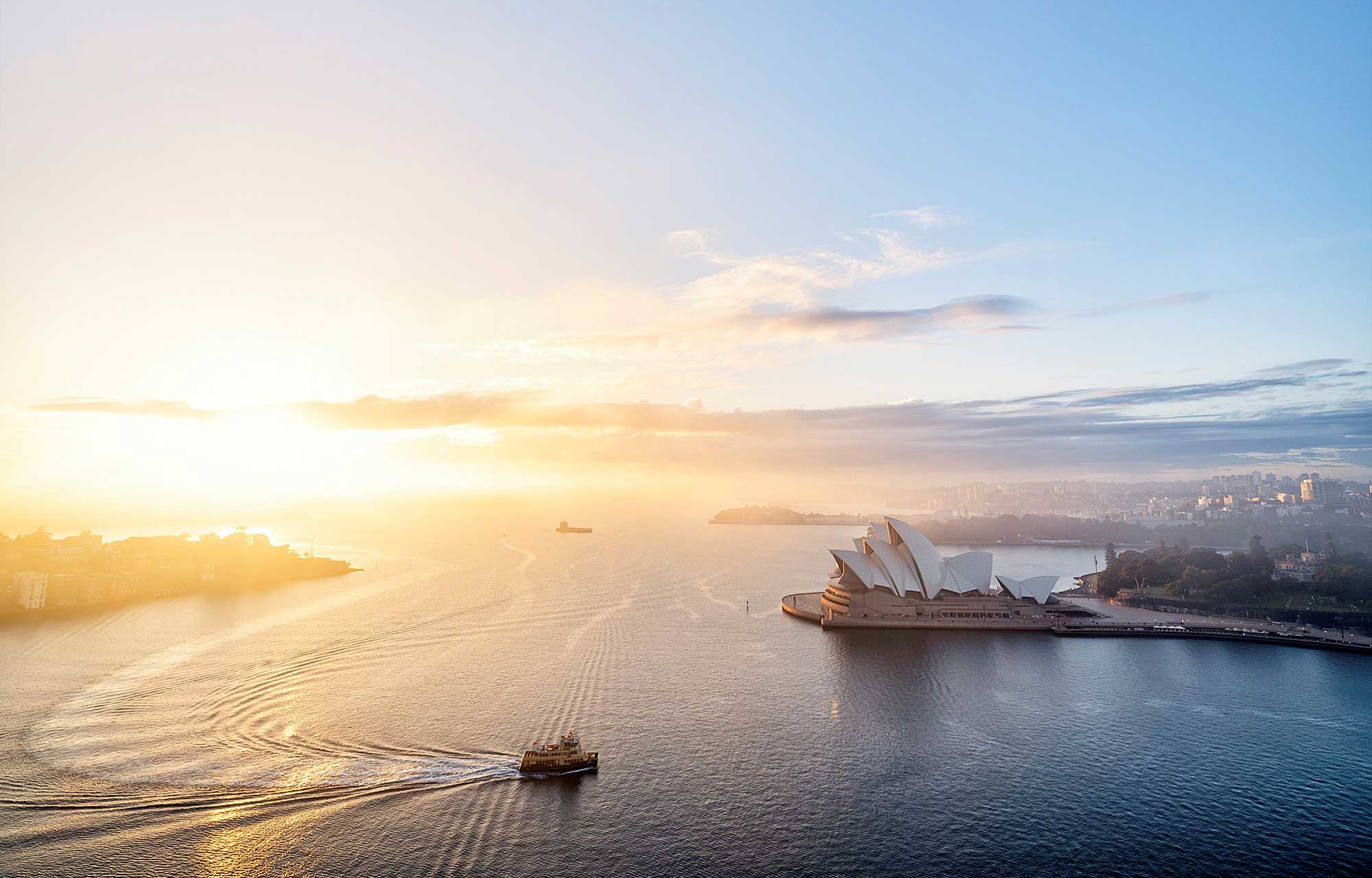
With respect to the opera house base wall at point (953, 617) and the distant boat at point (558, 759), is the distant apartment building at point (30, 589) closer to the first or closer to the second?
the distant boat at point (558, 759)

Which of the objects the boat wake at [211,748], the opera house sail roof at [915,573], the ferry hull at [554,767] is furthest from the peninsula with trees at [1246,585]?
the boat wake at [211,748]

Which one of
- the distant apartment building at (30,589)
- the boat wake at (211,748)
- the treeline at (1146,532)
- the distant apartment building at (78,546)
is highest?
the distant apartment building at (78,546)

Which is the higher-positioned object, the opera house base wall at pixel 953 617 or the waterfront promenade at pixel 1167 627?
the opera house base wall at pixel 953 617

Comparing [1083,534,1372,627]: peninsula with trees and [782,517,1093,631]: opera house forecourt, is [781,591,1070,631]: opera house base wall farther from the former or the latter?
[1083,534,1372,627]: peninsula with trees

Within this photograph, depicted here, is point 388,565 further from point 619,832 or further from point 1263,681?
point 1263,681

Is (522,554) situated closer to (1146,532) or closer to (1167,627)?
(1167,627)

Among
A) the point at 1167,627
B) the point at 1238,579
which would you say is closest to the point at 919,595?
the point at 1167,627
